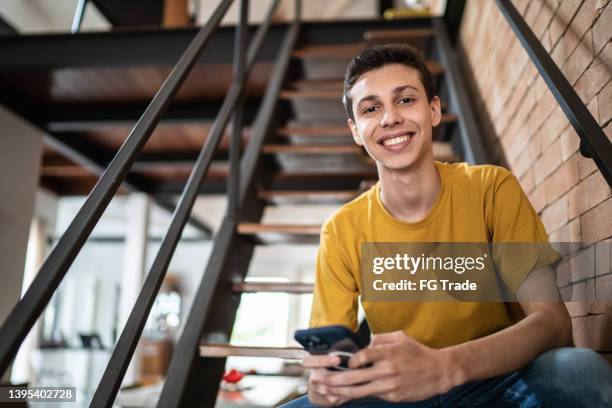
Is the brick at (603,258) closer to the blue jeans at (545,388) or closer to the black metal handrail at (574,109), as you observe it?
the black metal handrail at (574,109)

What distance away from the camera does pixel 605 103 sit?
1.21 meters

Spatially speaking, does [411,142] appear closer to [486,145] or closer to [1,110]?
[486,145]

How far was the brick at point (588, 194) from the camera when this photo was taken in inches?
48.2

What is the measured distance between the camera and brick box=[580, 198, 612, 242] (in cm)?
118

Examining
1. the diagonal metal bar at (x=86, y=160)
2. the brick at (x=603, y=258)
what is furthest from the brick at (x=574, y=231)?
the diagonal metal bar at (x=86, y=160)

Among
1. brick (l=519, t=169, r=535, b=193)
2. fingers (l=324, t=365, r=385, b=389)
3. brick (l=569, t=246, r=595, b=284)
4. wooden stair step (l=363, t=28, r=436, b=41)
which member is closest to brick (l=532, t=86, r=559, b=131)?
brick (l=519, t=169, r=535, b=193)

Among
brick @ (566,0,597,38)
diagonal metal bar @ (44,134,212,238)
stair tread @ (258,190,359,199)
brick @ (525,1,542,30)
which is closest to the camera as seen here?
brick @ (566,0,597,38)

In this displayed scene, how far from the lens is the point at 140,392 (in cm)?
333

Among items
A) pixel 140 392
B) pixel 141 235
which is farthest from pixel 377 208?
pixel 141 235

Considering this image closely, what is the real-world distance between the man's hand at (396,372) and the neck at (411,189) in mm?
494

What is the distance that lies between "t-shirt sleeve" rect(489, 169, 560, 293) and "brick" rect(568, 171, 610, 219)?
0.23m

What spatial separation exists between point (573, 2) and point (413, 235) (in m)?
0.78

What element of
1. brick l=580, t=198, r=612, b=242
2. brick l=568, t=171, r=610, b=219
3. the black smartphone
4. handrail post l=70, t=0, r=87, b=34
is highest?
handrail post l=70, t=0, r=87, b=34

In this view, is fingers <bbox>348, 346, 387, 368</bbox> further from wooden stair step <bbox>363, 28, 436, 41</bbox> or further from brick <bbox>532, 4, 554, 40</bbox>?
wooden stair step <bbox>363, 28, 436, 41</bbox>
